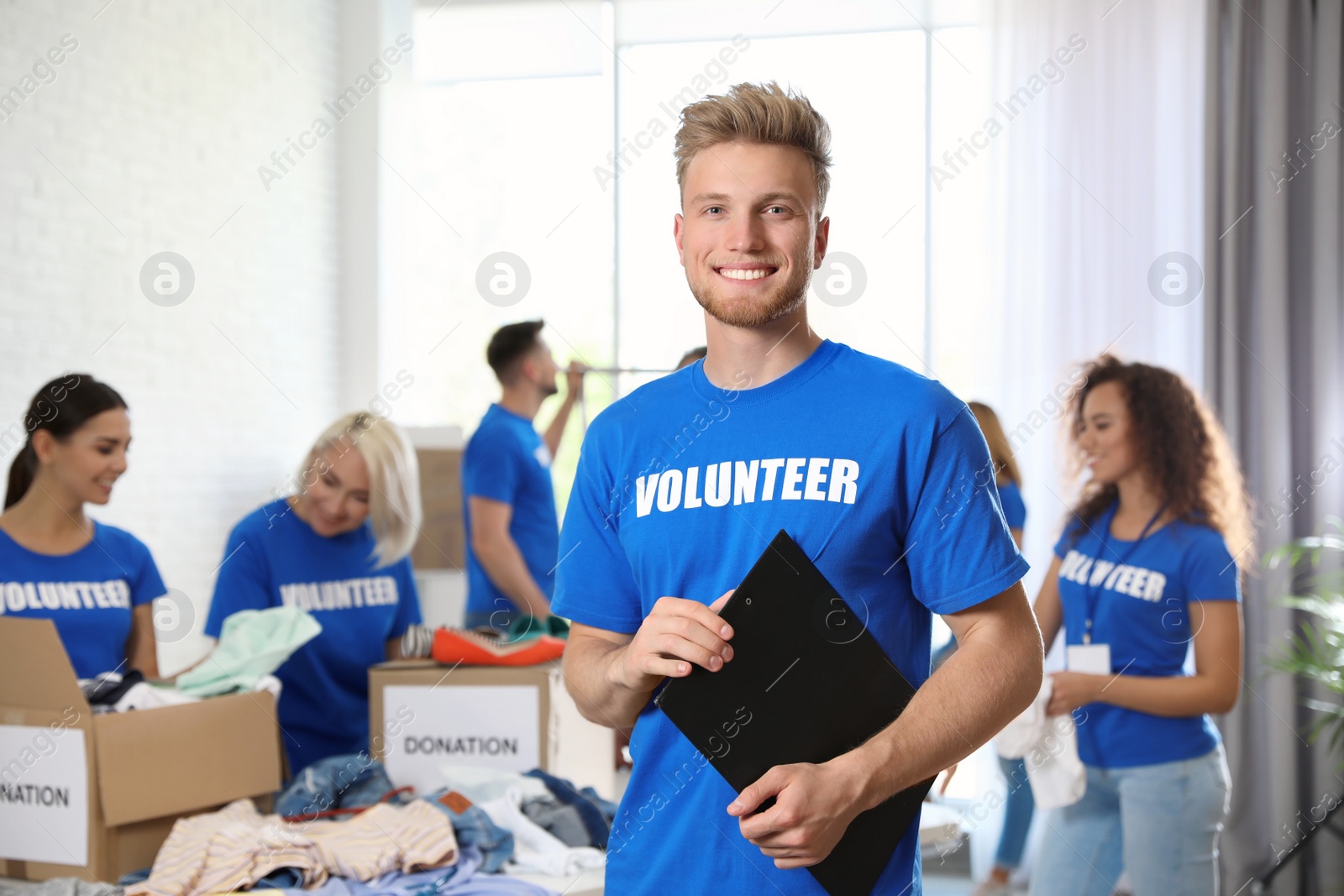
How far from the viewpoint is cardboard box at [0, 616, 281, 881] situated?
6.17ft

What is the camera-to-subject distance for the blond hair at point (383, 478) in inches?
110

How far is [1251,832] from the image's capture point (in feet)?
13.2

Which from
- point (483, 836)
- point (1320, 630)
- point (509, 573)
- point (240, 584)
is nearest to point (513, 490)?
point (509, 573)

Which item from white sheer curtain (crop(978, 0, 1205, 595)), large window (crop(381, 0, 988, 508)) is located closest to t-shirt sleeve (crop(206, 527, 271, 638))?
large window (crop(381, 0, 988, 508))

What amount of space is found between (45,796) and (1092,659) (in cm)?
209

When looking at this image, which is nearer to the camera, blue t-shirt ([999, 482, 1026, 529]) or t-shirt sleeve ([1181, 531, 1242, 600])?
t-shirt sleeve ([1181, 531, 1242, 600])

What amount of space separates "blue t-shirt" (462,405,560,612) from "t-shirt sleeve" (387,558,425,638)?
0.81 meters

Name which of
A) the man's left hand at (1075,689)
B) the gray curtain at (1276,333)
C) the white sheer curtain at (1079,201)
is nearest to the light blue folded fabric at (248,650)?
the man's left hand at (1075,689)

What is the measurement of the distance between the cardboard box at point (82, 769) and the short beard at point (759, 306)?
4.45 feet

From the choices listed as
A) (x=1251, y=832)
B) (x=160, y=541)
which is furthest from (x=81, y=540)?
(x=1251, y=832)

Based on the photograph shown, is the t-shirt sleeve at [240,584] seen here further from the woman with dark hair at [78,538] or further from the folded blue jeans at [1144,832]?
the folded blue jeans at [1144,832]

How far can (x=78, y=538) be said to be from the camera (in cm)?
263

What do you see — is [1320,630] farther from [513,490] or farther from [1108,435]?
[513,490]

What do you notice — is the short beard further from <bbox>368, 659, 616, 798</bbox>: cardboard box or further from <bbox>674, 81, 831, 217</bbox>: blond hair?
<bbox>368, 659, 616, 798</bbox>: cardboard box
